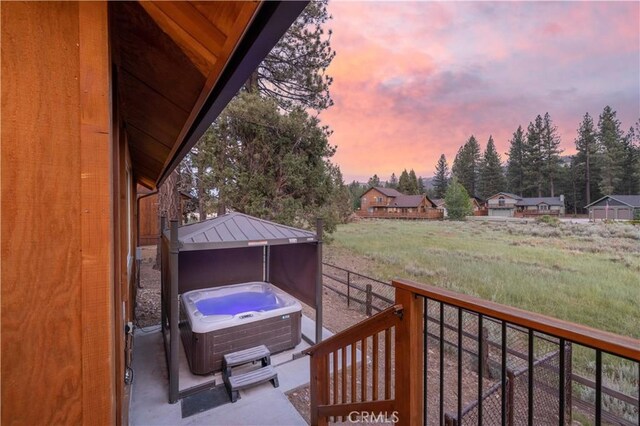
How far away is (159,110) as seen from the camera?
6.73 feet

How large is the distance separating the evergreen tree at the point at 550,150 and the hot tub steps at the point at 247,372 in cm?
3584

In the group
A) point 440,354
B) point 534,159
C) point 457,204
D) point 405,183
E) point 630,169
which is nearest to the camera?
point 440,354

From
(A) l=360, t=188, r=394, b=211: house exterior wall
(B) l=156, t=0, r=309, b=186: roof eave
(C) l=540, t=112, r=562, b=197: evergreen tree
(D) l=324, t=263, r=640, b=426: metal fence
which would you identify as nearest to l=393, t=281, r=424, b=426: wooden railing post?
(D) l=324, t=263, r=640, b=426: metal fence

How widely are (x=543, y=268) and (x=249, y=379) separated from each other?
10596mm

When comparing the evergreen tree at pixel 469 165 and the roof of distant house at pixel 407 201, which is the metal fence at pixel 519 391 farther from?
the evergreen tree at pixel 469 165

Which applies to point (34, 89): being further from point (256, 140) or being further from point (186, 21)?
point (256, 140)

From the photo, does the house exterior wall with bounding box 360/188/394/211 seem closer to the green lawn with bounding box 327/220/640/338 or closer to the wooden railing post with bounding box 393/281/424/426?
the green lawn with bounding box 327/220/640/338

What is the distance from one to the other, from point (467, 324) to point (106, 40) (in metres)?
7.20

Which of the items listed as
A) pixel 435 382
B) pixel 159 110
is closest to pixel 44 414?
pixel 159 110

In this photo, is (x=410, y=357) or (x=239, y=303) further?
(x=239, y=303)

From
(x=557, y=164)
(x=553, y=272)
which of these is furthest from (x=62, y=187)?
(x=557, y=164)

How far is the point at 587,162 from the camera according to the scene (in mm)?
24375

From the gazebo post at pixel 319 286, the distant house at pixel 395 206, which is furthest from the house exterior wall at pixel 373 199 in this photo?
the gazebo post at pixel 319 286

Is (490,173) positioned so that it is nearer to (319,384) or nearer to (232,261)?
(232,261)
